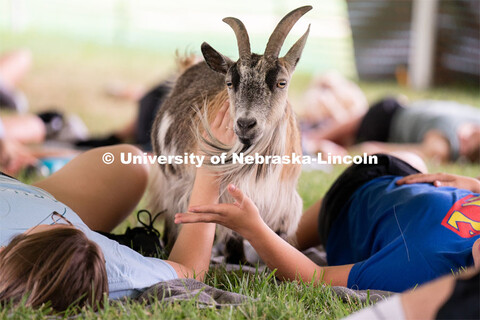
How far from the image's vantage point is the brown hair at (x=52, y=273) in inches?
62.7

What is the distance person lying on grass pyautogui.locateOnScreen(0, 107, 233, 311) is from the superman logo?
0.81m

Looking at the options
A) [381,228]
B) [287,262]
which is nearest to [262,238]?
[287,262]

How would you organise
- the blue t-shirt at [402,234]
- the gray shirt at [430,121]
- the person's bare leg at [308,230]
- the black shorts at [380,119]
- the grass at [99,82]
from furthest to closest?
the grass at [99,82], the black shorts at [380,119], the gray shirt at [430,121], the person's bare leg at [308,230], the blue t-shirt at [402,234]

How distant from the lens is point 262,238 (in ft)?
6.30

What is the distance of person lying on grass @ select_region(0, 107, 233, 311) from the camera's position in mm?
1602

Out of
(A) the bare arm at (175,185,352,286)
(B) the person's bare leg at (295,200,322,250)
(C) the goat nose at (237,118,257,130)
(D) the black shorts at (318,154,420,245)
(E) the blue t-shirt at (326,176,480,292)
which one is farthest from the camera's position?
(B) the person's bare leg at (295,200,322,250)

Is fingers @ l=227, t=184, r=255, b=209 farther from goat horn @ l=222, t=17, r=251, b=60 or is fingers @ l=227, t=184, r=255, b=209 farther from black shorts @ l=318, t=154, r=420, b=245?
black shorts @ l=318, t=154, r=420, b=245

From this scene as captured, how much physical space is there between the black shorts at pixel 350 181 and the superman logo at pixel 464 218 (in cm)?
48

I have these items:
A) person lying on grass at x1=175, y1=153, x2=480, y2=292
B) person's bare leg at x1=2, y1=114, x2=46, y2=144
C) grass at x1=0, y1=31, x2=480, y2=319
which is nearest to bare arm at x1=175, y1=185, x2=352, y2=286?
person lying on grass at x1=175, y1=153, x2=480, y2=292

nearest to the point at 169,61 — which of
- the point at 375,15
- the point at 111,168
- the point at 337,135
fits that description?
the point at 375,15

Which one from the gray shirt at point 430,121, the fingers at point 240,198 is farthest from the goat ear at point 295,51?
the gray shirt at point 430,121

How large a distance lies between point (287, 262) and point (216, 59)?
2.30 ft

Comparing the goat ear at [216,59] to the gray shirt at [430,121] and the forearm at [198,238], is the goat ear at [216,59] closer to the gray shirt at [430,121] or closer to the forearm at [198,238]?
the forearm at [198,238]

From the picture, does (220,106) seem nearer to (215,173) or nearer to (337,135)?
(215,173)
